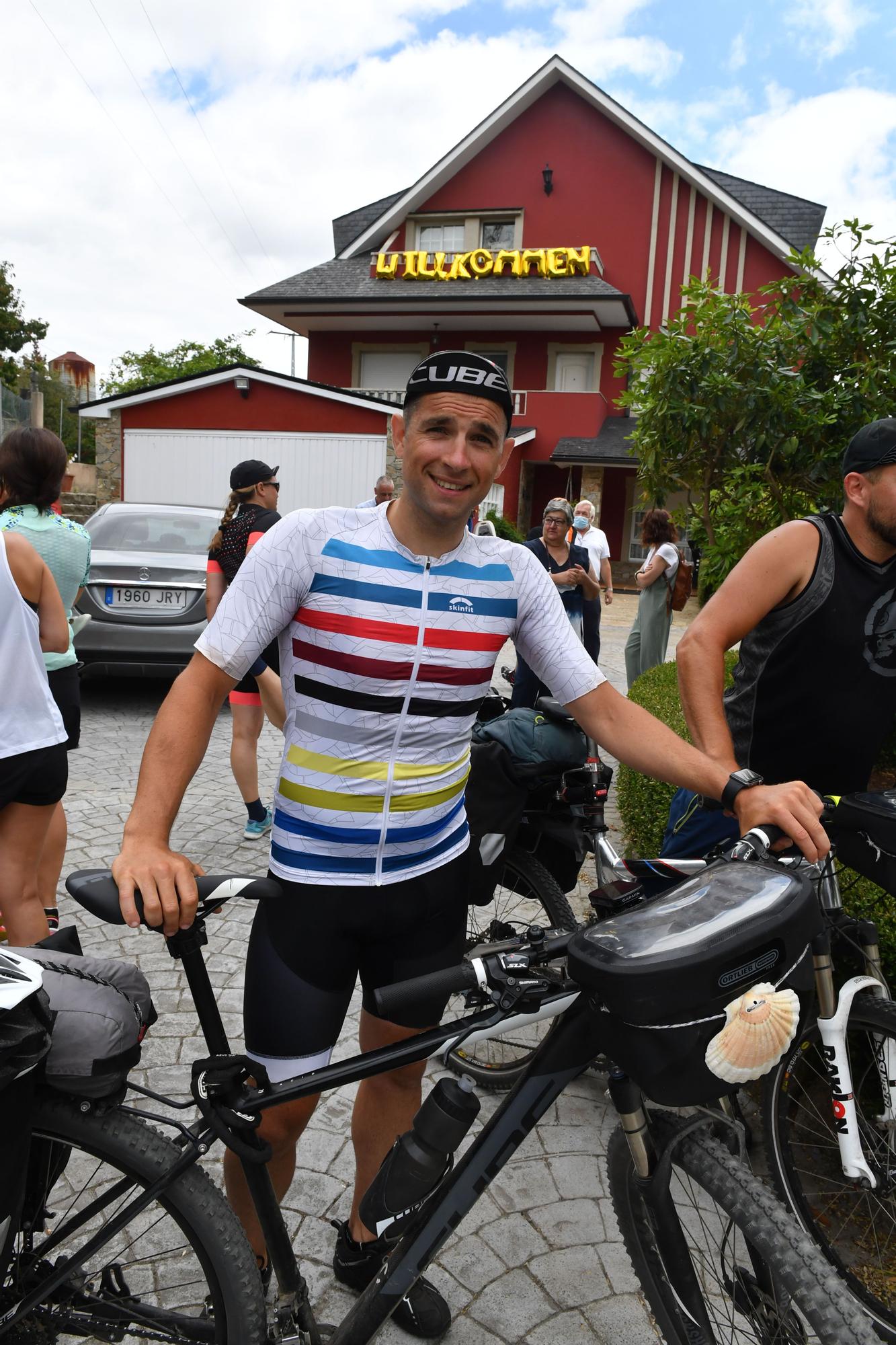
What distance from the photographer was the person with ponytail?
16.9ft

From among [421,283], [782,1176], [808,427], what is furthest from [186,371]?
[782,1176]

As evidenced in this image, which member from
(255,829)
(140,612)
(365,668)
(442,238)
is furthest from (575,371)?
(365,668)

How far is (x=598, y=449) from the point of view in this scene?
23047mm

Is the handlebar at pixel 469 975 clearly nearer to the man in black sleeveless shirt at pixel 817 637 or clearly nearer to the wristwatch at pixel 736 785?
the wristwatch at pixel 736 785

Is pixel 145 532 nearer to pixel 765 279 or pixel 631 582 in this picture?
pixel 631 582

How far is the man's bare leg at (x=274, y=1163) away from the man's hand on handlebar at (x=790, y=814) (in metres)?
1.03

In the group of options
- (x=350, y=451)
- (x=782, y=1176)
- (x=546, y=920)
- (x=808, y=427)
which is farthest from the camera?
(x=350, y=451)

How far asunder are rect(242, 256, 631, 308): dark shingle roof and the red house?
0.06 metres

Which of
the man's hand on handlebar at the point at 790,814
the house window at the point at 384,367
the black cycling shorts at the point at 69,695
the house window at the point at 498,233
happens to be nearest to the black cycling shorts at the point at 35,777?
the black cycling shorts at the point at 69,695

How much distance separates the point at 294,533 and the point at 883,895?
243 cm

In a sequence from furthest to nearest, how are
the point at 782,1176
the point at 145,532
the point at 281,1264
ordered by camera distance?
the point at 145,532
the point at 782,1176
the point at 281,1264

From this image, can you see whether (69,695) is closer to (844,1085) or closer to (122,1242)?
(122,1242)

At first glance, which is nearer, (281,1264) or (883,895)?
(281,1264)

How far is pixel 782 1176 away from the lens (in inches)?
87.2
